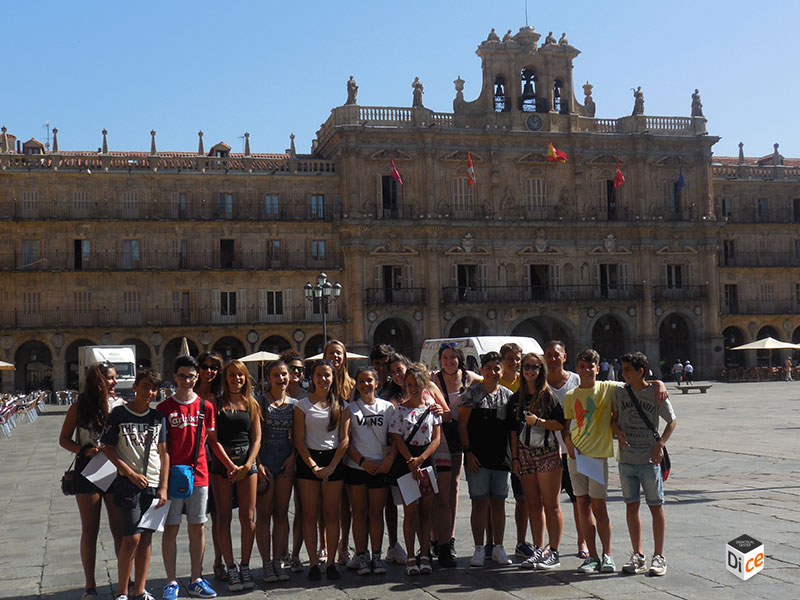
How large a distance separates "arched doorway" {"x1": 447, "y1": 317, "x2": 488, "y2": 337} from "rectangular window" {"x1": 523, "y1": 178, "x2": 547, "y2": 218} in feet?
20.5

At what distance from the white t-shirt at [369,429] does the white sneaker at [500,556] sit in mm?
1308

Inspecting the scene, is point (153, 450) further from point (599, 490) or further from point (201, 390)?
point (599, 490)

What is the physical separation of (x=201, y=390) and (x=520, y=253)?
38.9 m

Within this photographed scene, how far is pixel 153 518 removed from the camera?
6953mm

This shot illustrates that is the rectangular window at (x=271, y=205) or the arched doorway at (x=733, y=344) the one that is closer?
the rectangular window at (x=271, y=205)

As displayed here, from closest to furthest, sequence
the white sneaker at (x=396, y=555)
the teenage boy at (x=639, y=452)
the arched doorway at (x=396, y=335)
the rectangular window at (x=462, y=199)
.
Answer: the teenage boy at (x=639, y=452)
the white sneaker at (x=396, y=555)
the rectangular window at (x=462, y=199)
the arched doorway at (x=396, y=335)

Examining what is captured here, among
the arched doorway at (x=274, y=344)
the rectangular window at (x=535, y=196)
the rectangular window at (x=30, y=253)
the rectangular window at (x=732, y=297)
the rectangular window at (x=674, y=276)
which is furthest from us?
the rectangular window at (x=732, y=297)

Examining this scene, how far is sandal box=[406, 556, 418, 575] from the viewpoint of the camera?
7652 mm

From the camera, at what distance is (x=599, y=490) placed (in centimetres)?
764

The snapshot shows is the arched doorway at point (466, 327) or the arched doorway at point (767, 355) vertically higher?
the arched doorway at point (466, 327)

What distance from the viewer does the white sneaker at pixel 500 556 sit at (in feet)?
26.0

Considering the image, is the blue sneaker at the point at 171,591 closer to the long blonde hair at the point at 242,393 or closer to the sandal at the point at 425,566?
the long blonde hair at the point at 242,393

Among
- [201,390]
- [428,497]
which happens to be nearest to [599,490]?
[428,497]

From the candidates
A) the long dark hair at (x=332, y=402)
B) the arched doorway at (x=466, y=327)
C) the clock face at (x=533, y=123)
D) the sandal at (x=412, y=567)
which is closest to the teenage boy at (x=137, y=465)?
the long dark hair at (x=332, y=402)
